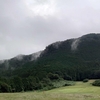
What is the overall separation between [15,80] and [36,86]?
12.8 metres

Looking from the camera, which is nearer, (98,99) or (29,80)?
(98,99)

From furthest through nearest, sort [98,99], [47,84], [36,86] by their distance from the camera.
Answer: [47,84] < [36,86] < [98,99]

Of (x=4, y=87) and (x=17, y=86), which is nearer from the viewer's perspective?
(x=4, y=87)

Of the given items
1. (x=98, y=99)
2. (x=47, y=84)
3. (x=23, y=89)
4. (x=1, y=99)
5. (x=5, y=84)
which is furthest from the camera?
(x=47, y=84)

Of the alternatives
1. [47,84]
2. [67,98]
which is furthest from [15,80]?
[67,98]

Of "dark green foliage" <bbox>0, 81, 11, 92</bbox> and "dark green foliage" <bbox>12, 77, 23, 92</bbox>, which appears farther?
"dark green foliage" <bbox>12, 77, 23, 92</bbox>

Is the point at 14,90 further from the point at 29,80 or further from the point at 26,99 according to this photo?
the point at 26,99

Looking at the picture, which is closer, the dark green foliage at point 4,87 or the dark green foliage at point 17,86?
the dark green foliage at point 4,87

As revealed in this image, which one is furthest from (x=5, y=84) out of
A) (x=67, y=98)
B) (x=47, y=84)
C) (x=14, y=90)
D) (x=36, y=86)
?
(x=67, y=98)

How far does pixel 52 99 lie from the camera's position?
48344 mm

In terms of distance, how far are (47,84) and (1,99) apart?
365ft

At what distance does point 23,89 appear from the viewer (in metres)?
134

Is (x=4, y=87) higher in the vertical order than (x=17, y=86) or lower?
higher

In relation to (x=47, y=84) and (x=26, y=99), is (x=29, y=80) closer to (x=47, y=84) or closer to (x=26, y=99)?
(x=47, y=84)
